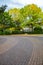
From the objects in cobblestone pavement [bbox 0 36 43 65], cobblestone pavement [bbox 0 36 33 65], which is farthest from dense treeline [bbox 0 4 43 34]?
cobblestone pavement [bbox 0 36 33 65]

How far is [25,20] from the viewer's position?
1828 inches

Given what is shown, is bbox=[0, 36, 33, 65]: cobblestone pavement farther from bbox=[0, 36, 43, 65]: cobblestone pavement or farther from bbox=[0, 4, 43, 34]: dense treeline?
bbox=[0, 4, 43, 34]: dense treeline

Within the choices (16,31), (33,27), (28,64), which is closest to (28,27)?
(33,27)

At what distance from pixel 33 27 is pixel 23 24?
8.50 feet

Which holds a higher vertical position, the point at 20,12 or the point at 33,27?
the point at 20,12

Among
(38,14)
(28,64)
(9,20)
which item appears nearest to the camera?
(28,64)

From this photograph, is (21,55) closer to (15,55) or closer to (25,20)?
(15,55)

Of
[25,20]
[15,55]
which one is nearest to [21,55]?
[15,55]

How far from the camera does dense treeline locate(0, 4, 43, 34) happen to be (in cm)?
4379

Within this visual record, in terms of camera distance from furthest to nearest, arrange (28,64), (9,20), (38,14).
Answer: (38,14) < (9,20) < (28,64)

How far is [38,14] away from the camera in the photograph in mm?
44594

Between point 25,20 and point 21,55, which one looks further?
point 25,20

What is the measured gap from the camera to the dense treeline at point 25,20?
4379 cm

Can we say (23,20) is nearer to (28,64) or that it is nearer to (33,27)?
(33,27)
